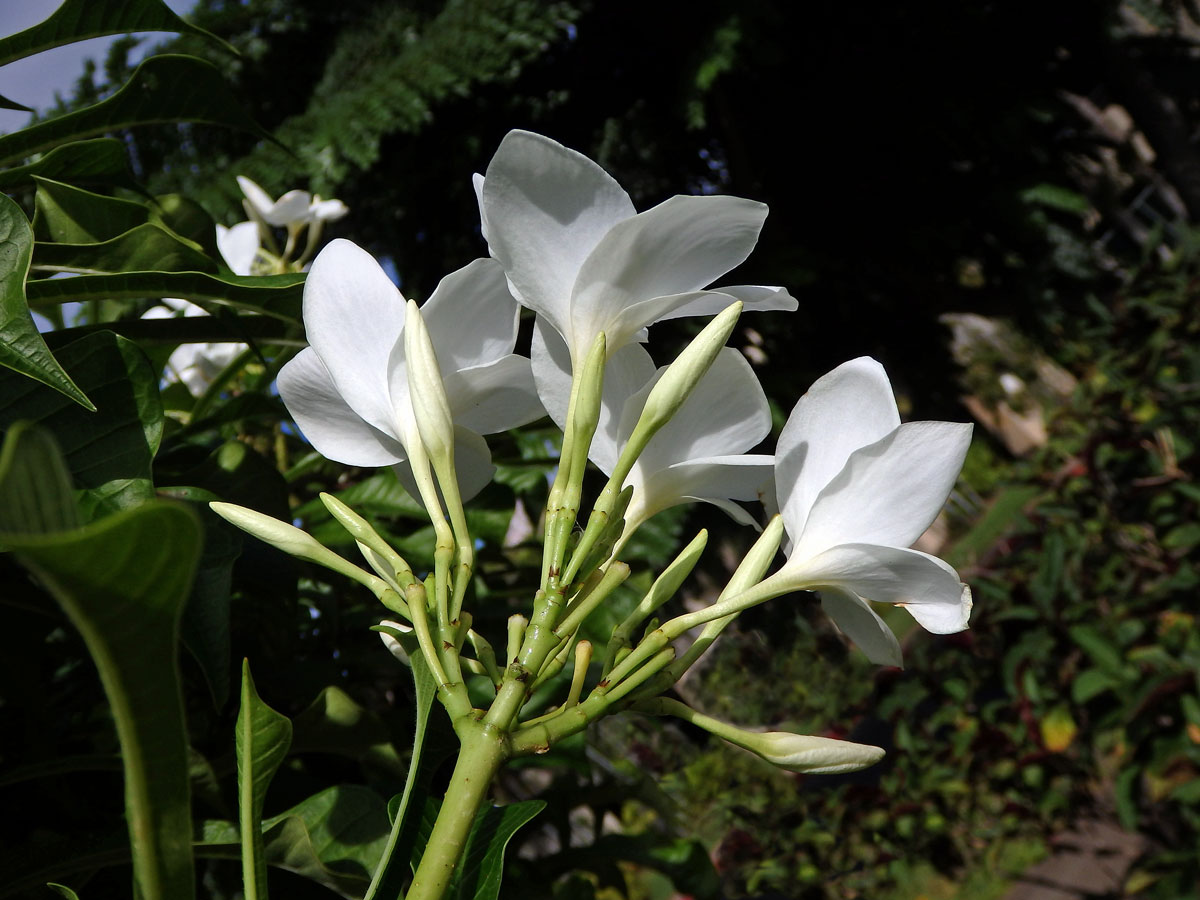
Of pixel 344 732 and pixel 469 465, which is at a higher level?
pixel 469 465

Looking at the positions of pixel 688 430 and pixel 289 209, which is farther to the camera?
pixel 289 209

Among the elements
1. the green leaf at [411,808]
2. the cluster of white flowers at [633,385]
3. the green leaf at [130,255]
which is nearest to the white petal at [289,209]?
the green leaf at [130,255]

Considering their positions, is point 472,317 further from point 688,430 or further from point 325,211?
point 325,211

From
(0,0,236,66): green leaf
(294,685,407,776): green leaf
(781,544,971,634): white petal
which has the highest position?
(0,0,236,66): green leaf

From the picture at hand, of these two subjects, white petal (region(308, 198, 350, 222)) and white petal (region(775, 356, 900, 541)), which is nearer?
white petal (region(775, 356, 900, 541))

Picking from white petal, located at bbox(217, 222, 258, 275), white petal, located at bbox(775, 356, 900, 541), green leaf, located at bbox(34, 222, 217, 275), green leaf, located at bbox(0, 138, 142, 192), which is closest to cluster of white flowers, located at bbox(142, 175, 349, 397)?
white petal, located at bbox(217, 222, 258, 275)

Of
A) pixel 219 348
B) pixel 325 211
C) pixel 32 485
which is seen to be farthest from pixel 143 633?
pixel 325 211

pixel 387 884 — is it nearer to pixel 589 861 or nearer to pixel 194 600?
pixel 194 600

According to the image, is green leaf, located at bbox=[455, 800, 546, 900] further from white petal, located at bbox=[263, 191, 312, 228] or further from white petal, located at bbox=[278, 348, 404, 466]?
white petal, located at bbox=[263, 191, 312, 228]
